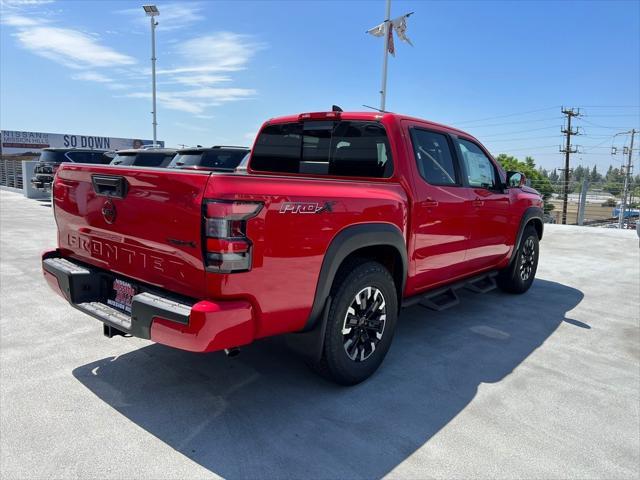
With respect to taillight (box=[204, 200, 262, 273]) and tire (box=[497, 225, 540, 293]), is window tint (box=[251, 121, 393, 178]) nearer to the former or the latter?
taillight (box=[204, 200, 262, 273])

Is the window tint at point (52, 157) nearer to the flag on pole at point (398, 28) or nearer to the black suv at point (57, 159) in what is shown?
the black suv at point (57, 159)

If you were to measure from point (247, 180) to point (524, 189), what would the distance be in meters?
4.43

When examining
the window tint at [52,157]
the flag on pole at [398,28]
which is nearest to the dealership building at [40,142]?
the window tint at [52,157]

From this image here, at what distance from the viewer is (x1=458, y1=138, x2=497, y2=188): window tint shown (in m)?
4.50

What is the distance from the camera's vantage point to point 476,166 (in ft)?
15.4

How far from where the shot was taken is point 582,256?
912cm

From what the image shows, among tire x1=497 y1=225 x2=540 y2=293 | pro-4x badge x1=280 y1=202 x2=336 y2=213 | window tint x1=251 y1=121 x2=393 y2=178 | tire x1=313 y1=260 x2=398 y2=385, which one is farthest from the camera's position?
tire x1=497 y1=225 x2=540 y2=293

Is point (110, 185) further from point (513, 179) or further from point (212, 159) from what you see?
point (212, 159)

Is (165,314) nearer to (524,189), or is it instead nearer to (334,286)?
(334,286)

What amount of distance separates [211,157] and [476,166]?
6877 millimetres

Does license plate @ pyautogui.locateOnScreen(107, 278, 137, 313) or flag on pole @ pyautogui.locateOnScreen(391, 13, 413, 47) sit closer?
license plate @ pyautogui.locateOnScreen(107, 278, 137, 313)

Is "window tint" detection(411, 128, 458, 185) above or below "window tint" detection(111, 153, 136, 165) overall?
below

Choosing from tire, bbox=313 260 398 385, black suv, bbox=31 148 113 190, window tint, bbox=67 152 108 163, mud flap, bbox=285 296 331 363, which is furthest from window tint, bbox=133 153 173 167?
mud flap, bbox=285 296 331 363

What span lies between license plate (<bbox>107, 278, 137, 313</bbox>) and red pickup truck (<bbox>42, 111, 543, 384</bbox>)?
13 mm
